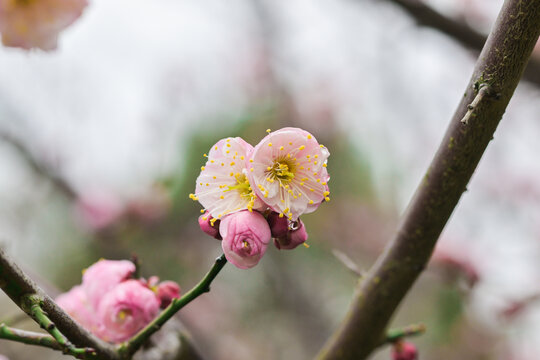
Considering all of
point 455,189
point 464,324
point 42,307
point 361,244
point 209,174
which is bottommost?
point 42,307

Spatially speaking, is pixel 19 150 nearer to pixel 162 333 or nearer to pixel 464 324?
pixel 162 333

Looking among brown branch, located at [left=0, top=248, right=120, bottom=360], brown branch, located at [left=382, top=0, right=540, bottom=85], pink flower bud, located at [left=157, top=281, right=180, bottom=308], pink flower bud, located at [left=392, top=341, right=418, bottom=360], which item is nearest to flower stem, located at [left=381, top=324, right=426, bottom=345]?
pink flower bud, located at [left=392, top=341, right=418, bottom=360]

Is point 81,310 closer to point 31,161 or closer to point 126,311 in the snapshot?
point 126,311

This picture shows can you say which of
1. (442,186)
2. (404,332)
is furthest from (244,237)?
(404,332)

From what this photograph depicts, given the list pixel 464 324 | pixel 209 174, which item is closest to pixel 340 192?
pixel 464 324

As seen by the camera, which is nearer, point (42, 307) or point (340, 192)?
point (42, 307)

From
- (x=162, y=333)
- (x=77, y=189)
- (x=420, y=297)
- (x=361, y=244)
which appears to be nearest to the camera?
(x=162, y=333)
